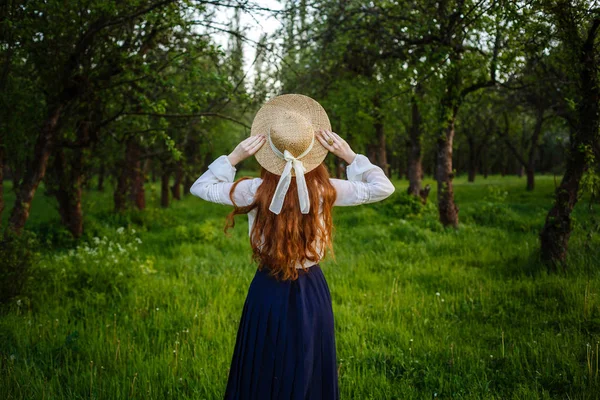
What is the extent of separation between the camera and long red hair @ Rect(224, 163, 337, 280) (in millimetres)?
2607

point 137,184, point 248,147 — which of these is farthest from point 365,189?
point 137,184

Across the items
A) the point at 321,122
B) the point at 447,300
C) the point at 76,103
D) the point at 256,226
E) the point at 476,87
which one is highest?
the point at 476,87

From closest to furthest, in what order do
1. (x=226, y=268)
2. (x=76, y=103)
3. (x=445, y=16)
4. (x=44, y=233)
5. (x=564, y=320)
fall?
(x=564, y=320) → (x=76, y=103) → (x=226, y=268) → (x=445, y=16) → (x=44, y=233)

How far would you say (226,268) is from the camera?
7125 millimetres

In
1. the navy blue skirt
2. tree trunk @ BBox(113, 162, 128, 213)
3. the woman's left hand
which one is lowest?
the navy blue skirt

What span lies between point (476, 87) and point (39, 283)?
28.6 ft

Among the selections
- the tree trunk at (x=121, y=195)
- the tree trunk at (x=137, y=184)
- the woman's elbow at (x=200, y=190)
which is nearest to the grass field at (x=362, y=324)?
the woman's elbow at (x=200, y=190)

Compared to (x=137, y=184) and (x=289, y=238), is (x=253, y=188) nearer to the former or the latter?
(x=289, y=238)

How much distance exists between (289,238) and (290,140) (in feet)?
1.92

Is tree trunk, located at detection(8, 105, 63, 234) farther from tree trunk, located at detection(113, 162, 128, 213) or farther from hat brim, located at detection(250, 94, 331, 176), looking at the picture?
tree trunk, located at detection(113, 162, 128, 213)

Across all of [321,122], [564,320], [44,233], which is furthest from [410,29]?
[44,233]

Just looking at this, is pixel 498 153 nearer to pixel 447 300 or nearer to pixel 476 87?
pixel 476 87

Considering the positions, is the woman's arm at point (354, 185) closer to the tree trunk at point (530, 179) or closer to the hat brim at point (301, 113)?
the hat brim at point (301, 113)

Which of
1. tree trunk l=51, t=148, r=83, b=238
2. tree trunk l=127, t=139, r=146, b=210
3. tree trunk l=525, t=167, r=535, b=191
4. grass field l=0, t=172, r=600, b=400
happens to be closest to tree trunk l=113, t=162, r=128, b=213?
tree trunk l=127, t=139, r=146, b=210
